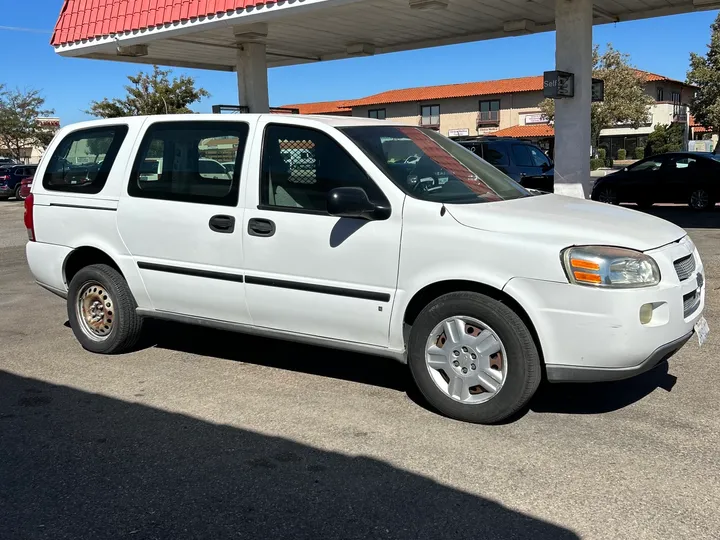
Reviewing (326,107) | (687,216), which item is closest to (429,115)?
(326,107)

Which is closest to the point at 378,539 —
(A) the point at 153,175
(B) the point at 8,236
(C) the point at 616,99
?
(A) the point at 153,175

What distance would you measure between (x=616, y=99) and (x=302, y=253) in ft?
142

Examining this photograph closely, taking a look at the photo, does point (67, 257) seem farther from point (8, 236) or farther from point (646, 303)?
point (8, 236)

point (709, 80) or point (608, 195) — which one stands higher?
point (709, 80)

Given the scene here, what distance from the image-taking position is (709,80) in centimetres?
4353

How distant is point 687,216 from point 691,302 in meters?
12.0

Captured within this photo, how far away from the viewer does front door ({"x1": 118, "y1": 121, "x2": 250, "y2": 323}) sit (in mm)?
4887

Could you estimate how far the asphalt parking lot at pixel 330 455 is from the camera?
3.12 meters

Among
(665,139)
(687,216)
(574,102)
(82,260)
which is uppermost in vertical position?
(665,139)

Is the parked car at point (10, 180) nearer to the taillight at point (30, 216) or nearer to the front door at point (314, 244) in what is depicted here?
the taillight at point (30, 216)

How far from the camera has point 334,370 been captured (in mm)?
5316

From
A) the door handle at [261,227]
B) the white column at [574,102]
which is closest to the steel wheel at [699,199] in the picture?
the white column at [574,102]

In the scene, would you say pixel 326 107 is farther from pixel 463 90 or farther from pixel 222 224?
pixel 222 224

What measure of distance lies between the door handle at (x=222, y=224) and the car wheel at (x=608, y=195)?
14300mm
